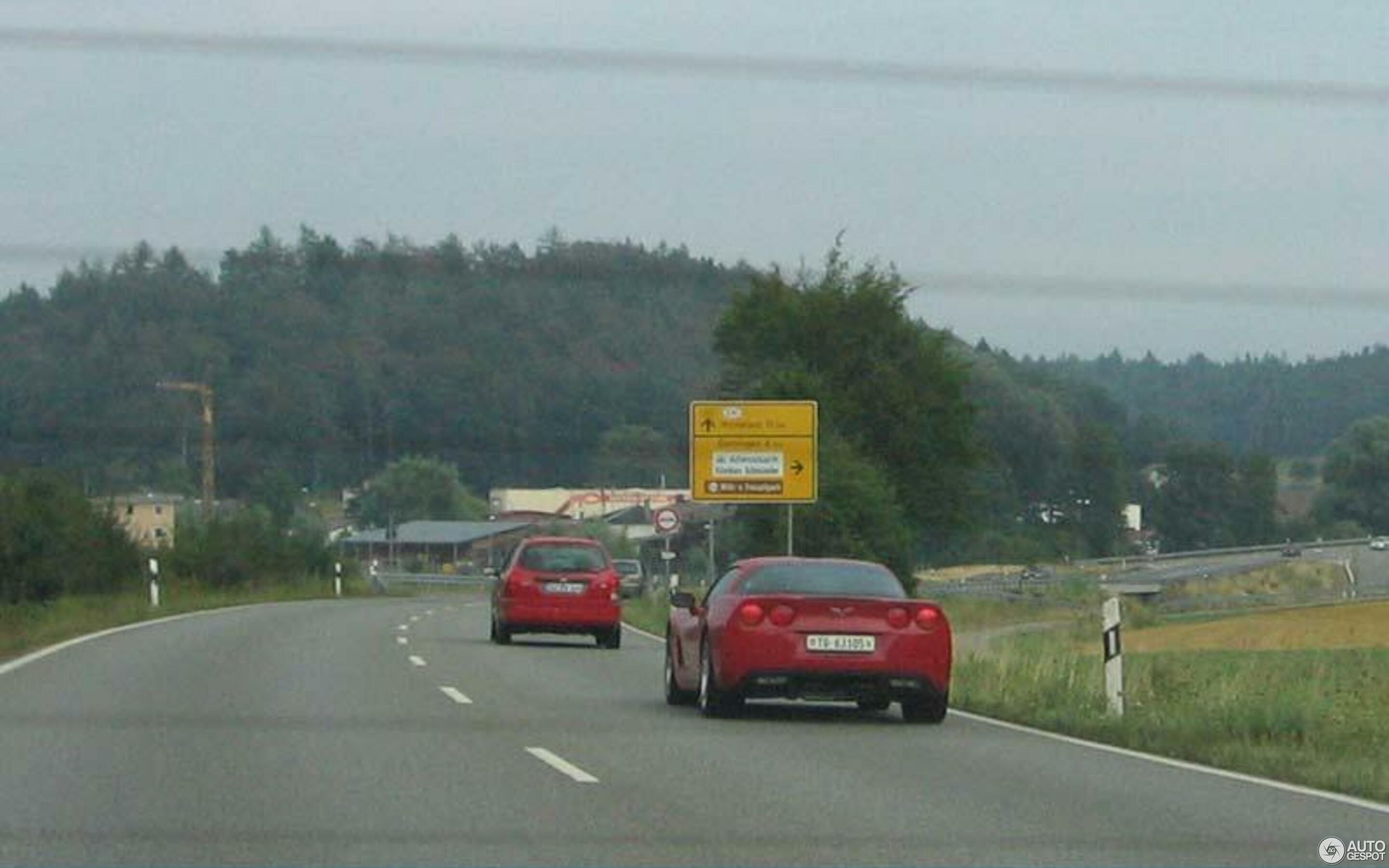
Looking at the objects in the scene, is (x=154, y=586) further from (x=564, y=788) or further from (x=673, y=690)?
(x=564, y=788)

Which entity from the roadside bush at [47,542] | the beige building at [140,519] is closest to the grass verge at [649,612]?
the roadside bush at [47,542]

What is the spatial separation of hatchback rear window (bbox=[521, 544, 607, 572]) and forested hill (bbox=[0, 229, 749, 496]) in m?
2.32

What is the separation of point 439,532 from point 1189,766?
93.9m

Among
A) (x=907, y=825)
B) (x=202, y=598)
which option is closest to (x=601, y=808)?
(x=907, y=825)

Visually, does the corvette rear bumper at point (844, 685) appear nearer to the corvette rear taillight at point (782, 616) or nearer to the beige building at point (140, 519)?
the corvette rear taillight at point (782, 616)

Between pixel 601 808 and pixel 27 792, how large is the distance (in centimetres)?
304

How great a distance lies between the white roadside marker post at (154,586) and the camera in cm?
5006

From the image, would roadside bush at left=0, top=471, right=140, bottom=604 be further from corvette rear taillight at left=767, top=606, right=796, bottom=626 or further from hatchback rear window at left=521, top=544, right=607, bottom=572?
corvette rear taillight at left=767, top=606, right=796, bottom=626

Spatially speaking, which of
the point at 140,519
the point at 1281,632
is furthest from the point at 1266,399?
the point at 140,519

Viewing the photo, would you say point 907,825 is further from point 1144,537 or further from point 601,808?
point 1144,537

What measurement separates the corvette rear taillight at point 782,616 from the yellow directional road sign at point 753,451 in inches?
1045

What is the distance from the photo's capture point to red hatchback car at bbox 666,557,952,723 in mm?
19453

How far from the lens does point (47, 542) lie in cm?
4856

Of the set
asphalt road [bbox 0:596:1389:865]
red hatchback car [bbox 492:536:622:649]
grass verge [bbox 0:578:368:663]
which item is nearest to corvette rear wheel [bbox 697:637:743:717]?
asphalt road [bbox 0:596:1389:865]
